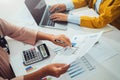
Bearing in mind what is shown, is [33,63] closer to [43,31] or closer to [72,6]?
[43,31]

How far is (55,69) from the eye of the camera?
33.1 inches

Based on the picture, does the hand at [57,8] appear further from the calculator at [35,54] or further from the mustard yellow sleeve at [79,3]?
the calculator at [35,54]

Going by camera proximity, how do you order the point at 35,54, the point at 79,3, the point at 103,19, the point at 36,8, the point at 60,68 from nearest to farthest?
the point at 60,68 < the point at 35,54 < the point at 103,19 < the point at 36,8 < the point at 79,3

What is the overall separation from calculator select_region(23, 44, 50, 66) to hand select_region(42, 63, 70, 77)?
119 millimetres

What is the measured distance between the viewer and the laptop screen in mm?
1296

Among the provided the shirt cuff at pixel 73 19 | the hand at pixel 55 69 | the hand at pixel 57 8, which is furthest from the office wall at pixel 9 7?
the hand at pixel 55 69

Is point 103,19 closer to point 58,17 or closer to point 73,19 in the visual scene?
point 73,19

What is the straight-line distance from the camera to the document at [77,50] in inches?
33.0

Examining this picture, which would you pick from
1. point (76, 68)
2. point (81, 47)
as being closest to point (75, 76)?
point (76, 68)

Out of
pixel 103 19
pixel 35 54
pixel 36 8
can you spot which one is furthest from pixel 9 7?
pixel 103 19

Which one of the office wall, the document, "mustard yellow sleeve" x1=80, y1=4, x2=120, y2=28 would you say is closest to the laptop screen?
the office wall

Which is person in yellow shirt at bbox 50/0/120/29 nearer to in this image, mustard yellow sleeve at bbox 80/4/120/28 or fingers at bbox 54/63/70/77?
mustard yellow sleeve at bbox 80/4/120/28

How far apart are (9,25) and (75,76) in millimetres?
521

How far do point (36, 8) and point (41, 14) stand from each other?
71 mm
